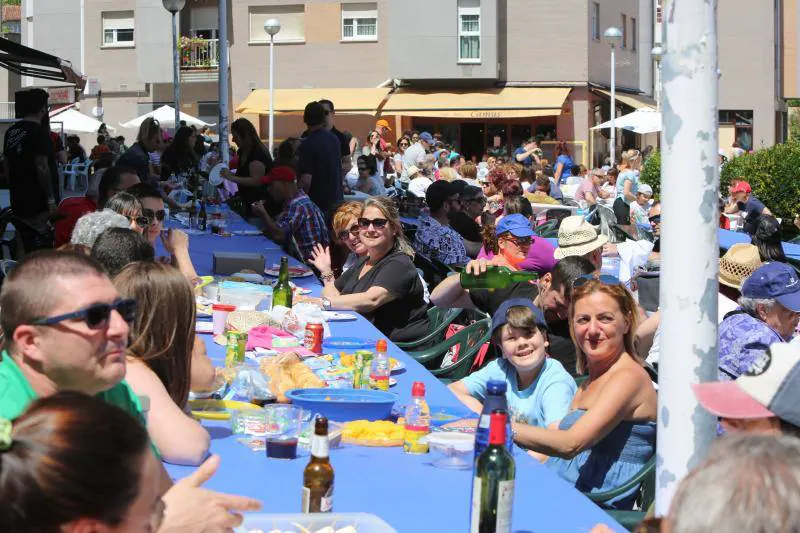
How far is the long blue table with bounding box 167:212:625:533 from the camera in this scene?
10.4 ft

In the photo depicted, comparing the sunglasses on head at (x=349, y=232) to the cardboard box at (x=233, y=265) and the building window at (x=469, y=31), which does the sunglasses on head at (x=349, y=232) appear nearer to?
the cardboard box at (x=233, y=265)

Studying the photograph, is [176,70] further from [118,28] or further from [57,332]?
[118,28]

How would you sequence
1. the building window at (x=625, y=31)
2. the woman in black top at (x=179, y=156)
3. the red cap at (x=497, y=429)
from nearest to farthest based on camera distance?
the red cap at (x=497, y=429)
the woman in black top at (x=179, y=156)
the building window at (x=625, y=31)

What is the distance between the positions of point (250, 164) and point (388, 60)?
91.3 ft

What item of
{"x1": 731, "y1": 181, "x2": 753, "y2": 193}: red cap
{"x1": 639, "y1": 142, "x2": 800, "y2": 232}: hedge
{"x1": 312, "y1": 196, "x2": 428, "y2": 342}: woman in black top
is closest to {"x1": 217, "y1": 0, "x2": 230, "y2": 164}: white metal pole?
{"x1": 731, "y1": 181, "x2": 753, "y2": 193}: red cap

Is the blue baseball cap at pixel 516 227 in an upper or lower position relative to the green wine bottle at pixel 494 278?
upper

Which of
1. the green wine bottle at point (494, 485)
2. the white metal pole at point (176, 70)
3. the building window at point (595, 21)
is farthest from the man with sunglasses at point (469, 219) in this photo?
the building window at point (595, 21)

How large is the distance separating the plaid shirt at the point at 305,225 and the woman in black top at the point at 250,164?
9.34 feet

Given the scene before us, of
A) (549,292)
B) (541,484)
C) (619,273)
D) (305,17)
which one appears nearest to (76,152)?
(305,17)

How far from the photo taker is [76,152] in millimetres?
30109

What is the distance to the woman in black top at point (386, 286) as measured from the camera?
691 cm

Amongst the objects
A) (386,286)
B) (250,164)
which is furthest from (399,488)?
(250,164)

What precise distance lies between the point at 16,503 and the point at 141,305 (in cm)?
206

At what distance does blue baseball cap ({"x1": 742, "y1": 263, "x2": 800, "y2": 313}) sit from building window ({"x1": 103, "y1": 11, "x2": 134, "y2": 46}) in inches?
1532
